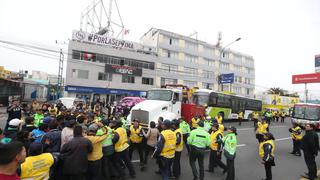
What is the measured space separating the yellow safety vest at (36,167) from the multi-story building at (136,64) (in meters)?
26.7

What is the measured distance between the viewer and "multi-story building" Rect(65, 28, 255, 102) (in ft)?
97.5

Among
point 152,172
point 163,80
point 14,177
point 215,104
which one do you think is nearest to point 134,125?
point 152,172

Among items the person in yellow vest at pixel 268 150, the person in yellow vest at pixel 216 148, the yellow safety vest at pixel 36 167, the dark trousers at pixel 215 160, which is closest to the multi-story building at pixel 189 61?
the person in yellow vest at pixel 216 148

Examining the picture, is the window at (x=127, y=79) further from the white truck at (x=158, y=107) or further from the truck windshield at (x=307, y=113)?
the truck windshield at (x=307, y=113)

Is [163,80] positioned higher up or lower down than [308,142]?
higher up

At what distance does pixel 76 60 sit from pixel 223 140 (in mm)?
28965

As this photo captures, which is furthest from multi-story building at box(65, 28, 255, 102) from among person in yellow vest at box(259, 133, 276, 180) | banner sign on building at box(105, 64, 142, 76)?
person in yellow vest at box(259, 133, 276, 180)

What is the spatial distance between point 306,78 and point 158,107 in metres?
37.2

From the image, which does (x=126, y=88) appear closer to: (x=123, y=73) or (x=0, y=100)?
(x=123, y=73)

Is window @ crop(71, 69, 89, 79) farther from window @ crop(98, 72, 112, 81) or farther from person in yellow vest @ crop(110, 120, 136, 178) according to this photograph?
person in yellow vest @ crop(110, 120, 136, 178)

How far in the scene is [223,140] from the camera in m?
5.82

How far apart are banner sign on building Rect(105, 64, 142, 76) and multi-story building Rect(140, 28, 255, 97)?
465 cm

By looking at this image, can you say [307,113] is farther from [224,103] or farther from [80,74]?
→ [80,74]

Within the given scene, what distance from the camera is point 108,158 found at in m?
5.25
